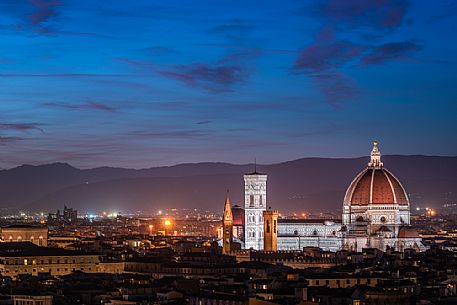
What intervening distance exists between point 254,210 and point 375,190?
557 inches

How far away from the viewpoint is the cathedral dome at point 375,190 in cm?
17088

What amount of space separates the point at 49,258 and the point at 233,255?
94.8ft

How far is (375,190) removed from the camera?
171 metres

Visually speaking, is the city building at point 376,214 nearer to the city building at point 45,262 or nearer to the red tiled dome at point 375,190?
the red tiled dome at point 375,190

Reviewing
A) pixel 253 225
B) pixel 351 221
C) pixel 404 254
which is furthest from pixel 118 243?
pixel 404 254

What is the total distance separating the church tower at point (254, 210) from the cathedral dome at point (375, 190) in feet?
33.1

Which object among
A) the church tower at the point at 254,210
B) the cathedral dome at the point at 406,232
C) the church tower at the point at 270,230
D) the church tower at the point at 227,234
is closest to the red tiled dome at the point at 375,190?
the cathedral dome at the point at 406,232

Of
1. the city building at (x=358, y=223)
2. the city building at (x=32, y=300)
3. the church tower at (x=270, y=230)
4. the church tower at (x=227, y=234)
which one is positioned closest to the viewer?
the city building at (x=32, y=300)

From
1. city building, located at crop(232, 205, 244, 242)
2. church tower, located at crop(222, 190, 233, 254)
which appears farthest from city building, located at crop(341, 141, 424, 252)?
city building, located at crop(232, 205, 244, 242)

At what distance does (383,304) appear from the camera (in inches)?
2968

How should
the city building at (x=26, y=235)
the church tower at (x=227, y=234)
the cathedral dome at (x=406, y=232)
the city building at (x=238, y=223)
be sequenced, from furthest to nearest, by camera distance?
the city building at (x=238, y=223), the cathedral dome at (x=406, y=232), the city building at (x=26, y=235), the church tower at (x=227, y=234)

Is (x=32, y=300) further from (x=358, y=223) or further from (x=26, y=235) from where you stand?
(x=358, y=223)

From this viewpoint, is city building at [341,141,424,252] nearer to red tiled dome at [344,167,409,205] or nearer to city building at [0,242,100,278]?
red tiled dome at [344,167,409,205]

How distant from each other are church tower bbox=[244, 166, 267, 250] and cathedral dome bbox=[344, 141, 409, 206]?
1010 centimetres
